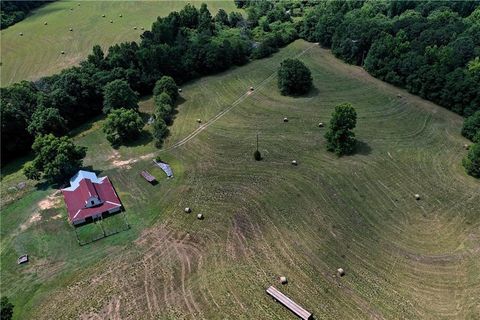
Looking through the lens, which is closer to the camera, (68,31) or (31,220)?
(31,220)

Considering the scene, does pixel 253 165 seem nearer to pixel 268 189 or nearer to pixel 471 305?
pixel 268 189

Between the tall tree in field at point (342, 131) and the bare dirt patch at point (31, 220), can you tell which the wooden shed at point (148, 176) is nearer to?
the bare dirt patch at point (31, 220)

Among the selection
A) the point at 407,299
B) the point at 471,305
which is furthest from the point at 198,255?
the point at 471,305

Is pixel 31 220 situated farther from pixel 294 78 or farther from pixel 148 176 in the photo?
pixel 294 78

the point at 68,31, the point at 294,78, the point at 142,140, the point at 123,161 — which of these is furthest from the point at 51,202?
the point at 68,31

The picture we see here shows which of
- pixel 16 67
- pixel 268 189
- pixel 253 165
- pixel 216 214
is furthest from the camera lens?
pixel 16 67

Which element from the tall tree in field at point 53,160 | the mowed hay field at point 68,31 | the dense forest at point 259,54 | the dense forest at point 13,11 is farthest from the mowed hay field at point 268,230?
the dense forest at point 13,11
